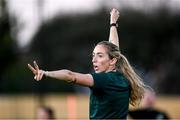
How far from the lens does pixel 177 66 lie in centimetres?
3900

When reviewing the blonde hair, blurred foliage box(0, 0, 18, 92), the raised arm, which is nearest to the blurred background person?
the raised arm

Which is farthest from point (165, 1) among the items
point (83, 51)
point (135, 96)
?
point (135, 96)

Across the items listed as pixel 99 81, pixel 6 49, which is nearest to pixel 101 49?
pixel 99 81

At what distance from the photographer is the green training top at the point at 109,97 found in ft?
22.5

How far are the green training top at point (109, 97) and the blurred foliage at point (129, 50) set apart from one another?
26.6 meters

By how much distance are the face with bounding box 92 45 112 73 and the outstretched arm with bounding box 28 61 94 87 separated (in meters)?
0.29

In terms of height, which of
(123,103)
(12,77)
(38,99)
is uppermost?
(12,77)

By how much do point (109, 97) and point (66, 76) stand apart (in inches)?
20.1

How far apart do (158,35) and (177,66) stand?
2.15 metres

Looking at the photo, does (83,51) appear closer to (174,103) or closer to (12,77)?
(12,77)

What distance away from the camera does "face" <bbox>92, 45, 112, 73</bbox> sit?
7.02 meters

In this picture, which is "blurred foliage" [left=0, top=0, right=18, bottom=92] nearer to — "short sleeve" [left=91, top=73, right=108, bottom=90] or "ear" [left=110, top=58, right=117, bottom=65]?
"ear" [left=110, top=58, right=117, bottom=65]

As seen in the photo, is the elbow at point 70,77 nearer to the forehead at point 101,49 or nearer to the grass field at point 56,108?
the forehead at point 101,49

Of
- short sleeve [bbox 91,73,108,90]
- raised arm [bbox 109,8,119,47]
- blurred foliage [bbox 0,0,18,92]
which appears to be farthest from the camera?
blurred foliage [bbox 0,0,18,92]
